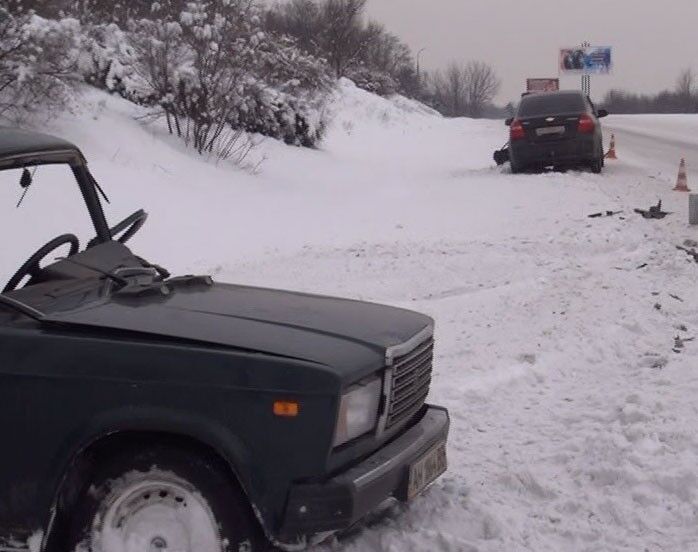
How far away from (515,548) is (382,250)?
6.71 meters

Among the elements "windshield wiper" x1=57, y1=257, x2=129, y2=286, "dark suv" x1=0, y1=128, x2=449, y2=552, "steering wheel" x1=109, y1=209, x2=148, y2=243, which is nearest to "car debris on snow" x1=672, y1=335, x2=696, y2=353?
"dark suv" x1=0, y1=128, x2=449, y2=552

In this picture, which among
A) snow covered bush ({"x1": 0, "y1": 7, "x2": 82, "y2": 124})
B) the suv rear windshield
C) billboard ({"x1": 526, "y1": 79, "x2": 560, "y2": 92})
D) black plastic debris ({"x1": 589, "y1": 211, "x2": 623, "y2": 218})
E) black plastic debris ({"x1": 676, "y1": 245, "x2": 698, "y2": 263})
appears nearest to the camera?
black plastic debris ({"x1": 676, "y1": 245, "x2": 698, "y2": 263})

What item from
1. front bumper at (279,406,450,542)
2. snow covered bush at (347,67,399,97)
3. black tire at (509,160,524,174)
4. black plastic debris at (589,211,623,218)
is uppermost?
snow covered bush at (347,67,399,97)

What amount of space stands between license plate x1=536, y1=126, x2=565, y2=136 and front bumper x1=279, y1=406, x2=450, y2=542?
48.2 feet

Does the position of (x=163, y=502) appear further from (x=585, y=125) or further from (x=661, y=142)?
(x=661, y=142)

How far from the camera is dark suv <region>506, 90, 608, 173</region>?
680 inches

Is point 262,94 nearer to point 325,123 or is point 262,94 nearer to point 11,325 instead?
point 325,123

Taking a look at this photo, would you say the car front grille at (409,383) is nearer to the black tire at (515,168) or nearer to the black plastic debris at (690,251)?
the black plastic debris at (690,251)

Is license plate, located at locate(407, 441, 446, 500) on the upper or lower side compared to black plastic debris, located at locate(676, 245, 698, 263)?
upper

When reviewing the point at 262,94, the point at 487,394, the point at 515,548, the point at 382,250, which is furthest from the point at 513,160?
the point at 515,548

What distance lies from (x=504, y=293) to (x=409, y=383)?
4.57 metres

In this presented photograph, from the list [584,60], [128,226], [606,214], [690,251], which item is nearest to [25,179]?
[128,226]

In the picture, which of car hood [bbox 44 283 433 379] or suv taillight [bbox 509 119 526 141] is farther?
suv taillight [bbox 509 119 526 141]

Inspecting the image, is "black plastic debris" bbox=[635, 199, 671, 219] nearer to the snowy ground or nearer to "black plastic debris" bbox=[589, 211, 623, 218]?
the snowy ground
